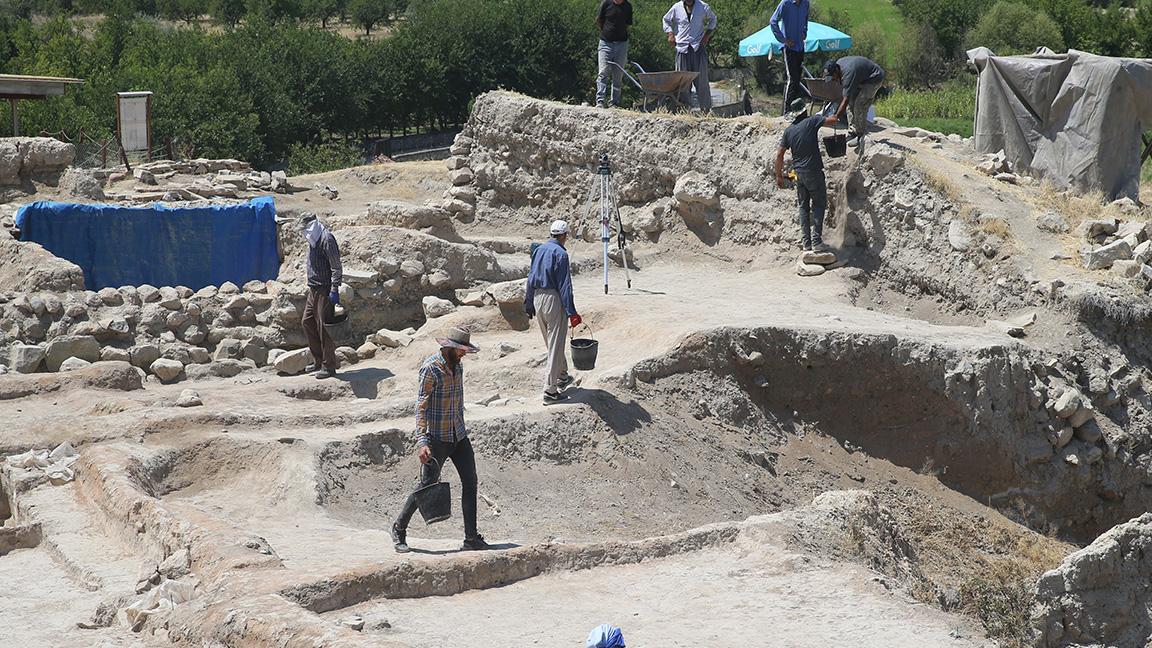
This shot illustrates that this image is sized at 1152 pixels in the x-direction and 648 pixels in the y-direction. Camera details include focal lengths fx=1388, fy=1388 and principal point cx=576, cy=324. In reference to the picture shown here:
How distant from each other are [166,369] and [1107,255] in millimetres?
9932

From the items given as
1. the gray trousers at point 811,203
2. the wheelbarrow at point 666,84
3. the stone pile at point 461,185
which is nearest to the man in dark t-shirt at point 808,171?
the gray trousers at point 811,203

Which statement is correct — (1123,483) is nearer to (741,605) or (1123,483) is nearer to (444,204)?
(741,605)

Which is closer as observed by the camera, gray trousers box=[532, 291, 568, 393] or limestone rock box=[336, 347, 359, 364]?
gray trousers box=[532, 291, 568, 393]

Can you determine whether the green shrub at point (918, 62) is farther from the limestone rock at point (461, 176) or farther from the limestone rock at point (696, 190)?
the limestone rock at point (696, 190)

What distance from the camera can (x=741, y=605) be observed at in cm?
846

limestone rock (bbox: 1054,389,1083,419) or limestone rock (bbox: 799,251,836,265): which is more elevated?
limestone rock (bbox: 799,251,836,265)

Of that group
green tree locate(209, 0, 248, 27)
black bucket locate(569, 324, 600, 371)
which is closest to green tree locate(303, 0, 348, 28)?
green tree locate(209, 0, 248, 27)

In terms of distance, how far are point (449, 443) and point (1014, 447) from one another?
6.52 metres

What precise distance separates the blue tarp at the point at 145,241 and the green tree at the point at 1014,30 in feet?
122

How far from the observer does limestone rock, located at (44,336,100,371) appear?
14.1 meters

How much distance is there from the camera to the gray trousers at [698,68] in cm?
1934

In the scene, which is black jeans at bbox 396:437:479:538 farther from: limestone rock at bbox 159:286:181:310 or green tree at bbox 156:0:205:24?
green tree at bbox 156:0:205:24

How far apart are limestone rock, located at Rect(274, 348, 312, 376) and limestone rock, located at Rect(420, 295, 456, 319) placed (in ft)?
6.09

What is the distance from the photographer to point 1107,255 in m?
14.7
